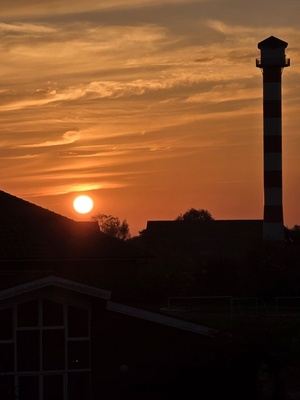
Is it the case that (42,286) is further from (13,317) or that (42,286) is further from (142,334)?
(142,334)

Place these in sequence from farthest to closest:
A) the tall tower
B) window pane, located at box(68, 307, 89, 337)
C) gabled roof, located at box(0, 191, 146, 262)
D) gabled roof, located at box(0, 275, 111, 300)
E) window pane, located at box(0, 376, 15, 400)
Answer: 1. the tall tower
2. gabled roof, located at box(0, 191, 146, 262)
3. window pane, located at box(68, 307, 89, 337)
4. window pane, located at box(0, 376, 15, 400)
5. gabled roof, located at box(0, 275, 111, 300)

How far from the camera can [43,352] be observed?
27.2 metres

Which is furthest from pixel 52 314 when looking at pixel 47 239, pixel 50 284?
pixel 47 239

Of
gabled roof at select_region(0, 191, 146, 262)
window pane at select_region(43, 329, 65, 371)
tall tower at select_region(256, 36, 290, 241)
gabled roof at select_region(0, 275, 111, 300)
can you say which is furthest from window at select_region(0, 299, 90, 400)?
tall tower at select_region(256, 36, 290, 241)

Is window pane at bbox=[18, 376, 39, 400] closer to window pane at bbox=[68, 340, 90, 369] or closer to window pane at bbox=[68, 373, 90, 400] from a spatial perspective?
window pane at bbox=[68, 373, 90, 400]

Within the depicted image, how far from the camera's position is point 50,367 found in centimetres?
2736

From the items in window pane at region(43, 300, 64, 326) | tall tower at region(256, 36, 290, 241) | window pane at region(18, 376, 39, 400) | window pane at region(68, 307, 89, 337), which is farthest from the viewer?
tall tower at region(256, 36, 290, 241)

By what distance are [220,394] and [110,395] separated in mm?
3107

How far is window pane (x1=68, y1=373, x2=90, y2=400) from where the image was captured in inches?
1086

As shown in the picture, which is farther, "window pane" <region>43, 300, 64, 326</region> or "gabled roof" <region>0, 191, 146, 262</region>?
"gabled roof" <region>0, 191, 146, 262</region>

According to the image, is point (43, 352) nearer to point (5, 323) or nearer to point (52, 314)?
point (52, 314)

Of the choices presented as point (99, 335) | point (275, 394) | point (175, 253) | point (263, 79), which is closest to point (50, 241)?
point (99, 335)

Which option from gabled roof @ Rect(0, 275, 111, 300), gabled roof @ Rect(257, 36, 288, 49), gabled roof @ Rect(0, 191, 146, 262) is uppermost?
gabled roof @ Rect(257, 36, 288, 49)

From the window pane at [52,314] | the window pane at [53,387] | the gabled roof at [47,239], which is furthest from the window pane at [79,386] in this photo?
the gabled roof at [47,239]
